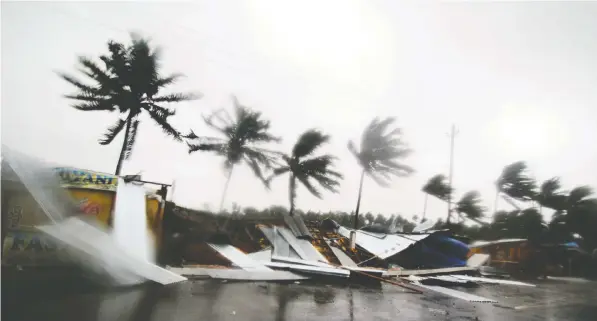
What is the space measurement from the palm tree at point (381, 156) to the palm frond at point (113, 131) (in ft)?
14.7

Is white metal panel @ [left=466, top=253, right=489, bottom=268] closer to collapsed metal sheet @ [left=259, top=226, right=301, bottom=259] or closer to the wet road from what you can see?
the wet road

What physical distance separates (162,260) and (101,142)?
2.33 m

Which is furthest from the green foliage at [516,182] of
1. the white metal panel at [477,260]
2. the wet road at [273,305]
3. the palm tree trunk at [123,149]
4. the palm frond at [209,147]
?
the palm tree trunk at [123,149]

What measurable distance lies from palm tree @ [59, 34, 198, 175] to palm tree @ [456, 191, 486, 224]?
6.30 metres

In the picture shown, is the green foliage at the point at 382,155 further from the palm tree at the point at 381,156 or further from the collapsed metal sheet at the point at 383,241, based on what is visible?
the collapsed metal sheet at the point at 383,241

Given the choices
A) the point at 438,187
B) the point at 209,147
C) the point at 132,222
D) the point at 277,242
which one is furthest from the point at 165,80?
the point at 438,187

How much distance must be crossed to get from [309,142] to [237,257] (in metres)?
2.61

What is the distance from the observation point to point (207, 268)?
5832 millimetres

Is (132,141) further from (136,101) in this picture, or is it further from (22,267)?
(22,267)

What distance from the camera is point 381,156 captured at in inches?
282

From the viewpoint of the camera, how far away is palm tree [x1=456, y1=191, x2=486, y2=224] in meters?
7.66

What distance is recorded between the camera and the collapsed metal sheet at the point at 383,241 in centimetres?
751

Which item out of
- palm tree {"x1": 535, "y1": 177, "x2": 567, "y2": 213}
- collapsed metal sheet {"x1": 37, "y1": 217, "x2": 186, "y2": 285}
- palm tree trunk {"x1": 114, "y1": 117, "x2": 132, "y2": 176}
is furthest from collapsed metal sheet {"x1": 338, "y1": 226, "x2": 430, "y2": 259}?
palm tree trunk {"x1": 114, "y1": 117, "x2": 132, "y2": 176}

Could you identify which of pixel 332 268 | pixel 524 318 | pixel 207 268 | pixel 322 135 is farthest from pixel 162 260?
pixel 524 318
